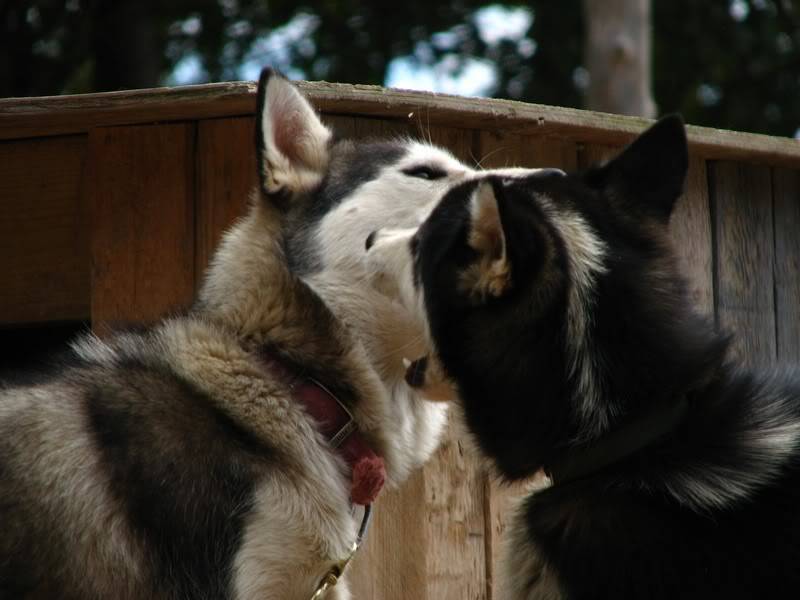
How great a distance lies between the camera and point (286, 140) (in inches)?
163

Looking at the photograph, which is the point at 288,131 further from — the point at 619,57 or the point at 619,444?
the point at 619,57

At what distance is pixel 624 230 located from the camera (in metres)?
3.29

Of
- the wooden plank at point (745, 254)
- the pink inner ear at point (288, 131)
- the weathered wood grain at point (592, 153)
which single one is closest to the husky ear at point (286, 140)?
the pink inner ear at point (288, 131)

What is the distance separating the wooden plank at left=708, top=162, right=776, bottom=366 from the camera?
5.18 m

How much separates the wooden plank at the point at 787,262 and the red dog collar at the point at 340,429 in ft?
7.60

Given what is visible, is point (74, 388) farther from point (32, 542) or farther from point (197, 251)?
point (197, 251)

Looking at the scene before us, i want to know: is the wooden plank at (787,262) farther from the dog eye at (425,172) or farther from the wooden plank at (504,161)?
the dog eye at (425,172)

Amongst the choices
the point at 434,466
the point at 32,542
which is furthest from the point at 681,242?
the point at 32,542

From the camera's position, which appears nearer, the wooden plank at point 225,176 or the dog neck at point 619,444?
the dog neck at point 619,444

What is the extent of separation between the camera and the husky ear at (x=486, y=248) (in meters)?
2.97

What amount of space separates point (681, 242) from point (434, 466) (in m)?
1.47

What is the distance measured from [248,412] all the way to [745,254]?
2599mm

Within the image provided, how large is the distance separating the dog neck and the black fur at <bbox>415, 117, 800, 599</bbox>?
2cm

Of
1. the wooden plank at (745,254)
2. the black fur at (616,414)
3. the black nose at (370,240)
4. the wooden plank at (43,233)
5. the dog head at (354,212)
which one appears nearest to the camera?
the black fur at (616,414)
